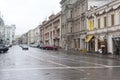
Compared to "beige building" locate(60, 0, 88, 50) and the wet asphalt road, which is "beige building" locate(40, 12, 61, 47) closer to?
"beige building" locate(60, 0, 88, 50)

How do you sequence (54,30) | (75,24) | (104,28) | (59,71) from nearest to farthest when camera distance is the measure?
(59,71) < (104,28) < (75,24) < (54,30)

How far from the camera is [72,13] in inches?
3398

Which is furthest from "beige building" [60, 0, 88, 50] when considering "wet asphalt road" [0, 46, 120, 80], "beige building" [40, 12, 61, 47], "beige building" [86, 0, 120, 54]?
"wet asphalt road" [0, 46, 120, 80]

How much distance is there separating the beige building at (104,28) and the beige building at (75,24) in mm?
5430

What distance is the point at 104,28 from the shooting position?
57156 mm

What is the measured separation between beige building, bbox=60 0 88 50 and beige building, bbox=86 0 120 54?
17.8 feet

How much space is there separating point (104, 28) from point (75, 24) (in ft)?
82.5

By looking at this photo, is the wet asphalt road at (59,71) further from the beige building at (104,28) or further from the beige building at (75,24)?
the beige building at (75,24)

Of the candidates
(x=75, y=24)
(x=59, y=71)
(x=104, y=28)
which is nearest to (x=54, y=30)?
(x=75, y=24)

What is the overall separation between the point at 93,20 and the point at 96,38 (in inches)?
152

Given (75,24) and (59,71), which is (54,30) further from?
Answer: (59,71)

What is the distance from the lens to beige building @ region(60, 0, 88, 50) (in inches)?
2854

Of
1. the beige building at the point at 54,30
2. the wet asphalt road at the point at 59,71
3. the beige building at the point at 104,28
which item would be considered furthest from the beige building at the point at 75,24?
the wet asphalt road at the point at 59,71

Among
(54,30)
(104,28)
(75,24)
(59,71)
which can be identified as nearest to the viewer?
(59,71)
